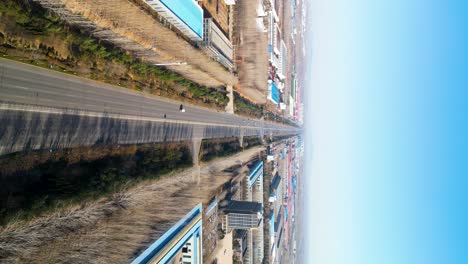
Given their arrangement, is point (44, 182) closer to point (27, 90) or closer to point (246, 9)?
point (27, 90)

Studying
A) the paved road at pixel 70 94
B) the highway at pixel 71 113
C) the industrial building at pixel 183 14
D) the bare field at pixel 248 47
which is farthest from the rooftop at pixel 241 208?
the industrial building at pixel 183 14

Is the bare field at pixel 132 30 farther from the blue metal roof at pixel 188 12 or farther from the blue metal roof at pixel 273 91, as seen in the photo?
the blue metal roof at pixel 273 91

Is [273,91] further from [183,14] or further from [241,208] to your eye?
[183,14]

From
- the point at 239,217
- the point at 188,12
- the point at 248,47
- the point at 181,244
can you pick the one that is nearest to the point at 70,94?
the point at 188,12

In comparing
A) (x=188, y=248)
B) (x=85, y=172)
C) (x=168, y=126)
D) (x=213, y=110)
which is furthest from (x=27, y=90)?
(x=213, y=110)

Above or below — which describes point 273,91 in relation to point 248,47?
below
